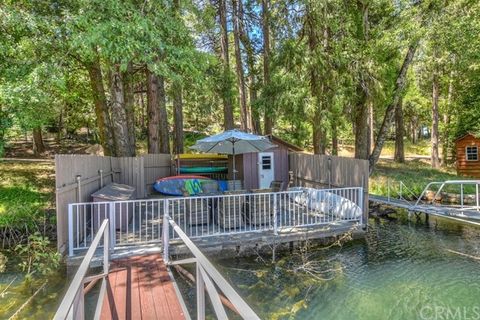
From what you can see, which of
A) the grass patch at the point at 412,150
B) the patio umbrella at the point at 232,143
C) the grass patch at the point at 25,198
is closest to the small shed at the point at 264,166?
the patio umbrella at the point at 232,143

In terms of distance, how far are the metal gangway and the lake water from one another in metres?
0.89

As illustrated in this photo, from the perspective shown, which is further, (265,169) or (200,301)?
(265,169)

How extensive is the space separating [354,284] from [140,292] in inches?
149

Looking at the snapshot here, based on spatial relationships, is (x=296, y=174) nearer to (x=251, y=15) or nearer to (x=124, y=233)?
(x=124, y=233)

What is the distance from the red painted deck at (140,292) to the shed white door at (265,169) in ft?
23.4

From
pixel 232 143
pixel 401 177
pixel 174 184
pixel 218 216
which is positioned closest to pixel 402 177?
pixel 401 177

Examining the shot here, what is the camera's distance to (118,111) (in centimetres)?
1062

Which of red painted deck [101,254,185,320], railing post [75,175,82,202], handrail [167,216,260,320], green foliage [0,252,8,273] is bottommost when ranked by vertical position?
green foliage [0,252,8,273]

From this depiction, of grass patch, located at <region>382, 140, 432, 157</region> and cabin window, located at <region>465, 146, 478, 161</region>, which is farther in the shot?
grass patch, located at <region>382, 140, 432, 157</region>

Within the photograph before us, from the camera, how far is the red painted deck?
355 centimetres

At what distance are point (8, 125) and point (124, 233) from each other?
161 inches

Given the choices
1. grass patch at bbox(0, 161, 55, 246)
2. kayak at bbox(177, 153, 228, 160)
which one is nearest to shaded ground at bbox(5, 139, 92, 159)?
grass patch at bbox(0, 161, 55, 246)

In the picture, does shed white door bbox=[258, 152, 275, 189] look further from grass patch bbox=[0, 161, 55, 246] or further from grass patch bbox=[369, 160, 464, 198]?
grass patch bbox=[0, 161, 55, 246]

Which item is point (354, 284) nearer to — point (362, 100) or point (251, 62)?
point (362, 100)
